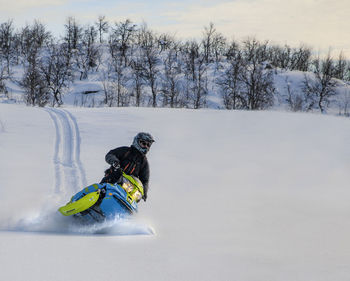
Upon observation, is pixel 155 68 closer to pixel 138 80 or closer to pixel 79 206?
pixel 138 80

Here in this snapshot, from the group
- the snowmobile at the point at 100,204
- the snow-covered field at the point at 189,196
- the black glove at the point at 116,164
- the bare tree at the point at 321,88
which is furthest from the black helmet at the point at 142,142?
the bare tree at the point at 321,88

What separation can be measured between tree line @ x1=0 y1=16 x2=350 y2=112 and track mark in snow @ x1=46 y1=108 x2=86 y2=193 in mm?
21545

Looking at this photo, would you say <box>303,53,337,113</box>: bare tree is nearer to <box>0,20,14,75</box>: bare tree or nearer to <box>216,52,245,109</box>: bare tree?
<box>216,52,245,109</box>: bare tree

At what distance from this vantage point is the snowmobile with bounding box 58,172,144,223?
5185mm

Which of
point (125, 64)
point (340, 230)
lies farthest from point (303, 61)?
point (340, 230)

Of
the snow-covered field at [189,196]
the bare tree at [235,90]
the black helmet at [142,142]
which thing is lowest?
the snow-covered field at [189,196]

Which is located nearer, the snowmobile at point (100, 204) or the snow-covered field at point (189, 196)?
the snow-covered field at point (189, 196)

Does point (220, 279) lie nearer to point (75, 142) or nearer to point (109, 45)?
point (75, 142)

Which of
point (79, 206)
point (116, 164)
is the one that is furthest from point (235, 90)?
point (79, 206)

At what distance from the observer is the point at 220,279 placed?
3.80 metres

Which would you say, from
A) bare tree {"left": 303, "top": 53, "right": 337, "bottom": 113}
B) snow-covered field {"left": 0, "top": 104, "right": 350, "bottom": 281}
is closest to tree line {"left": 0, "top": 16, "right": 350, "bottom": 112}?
bare tree {"left": 303, "top": 53, "right": 337, "bottom": 113}

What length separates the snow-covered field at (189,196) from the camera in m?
4.07

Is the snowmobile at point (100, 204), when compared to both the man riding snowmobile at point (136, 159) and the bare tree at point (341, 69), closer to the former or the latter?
the man riding snowmobile at point (136, 159)

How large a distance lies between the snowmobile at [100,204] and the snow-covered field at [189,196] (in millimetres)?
225
